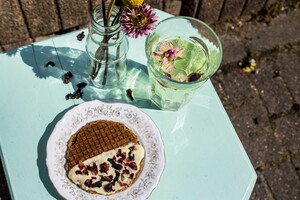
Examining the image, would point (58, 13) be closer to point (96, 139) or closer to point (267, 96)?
point (96, 139)

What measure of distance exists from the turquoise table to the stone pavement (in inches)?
26.9

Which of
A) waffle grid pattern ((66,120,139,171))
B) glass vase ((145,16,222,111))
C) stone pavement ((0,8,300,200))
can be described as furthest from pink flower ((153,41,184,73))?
stone pavement ((0,8,300,200))

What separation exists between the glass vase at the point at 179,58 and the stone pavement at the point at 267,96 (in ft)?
2.67

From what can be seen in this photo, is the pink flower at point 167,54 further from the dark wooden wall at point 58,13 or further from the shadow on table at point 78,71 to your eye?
the dark wooden wall at point 58,13

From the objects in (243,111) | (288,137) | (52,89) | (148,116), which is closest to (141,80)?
(148,116)

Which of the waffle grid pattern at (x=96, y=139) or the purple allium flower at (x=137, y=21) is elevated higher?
the purple allium flower at (x=137, y=21)

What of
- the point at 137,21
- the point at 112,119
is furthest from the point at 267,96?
the point at 137,21

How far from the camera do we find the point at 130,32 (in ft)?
3.61

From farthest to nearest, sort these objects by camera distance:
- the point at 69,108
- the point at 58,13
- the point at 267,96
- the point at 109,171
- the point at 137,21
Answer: the point at 267,96, the point at 58,13, the point at 69,108, the point at 109,171, the point at 137,21

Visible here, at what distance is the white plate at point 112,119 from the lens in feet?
3.99

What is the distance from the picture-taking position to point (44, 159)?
1.28 meters

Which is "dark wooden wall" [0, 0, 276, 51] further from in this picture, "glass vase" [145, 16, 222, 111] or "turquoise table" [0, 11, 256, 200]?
"glass vase" [145, 16, 222, 111]

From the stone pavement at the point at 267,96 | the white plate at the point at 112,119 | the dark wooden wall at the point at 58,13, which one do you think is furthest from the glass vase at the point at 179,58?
the stone pavement at the point at 267,96

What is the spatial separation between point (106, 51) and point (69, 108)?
0.24m
